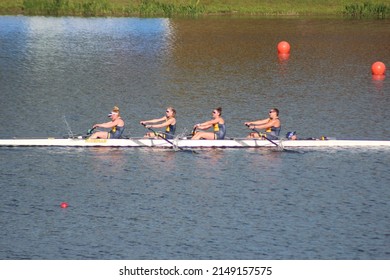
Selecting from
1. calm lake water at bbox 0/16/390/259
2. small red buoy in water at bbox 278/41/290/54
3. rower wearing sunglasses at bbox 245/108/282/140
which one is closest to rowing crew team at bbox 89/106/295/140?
rower wearing sunglasses at bbox 245/108/282/140

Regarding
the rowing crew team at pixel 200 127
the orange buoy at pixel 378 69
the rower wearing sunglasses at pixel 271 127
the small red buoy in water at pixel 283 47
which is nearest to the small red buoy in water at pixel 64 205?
the rowing crew team at pixel 200 127

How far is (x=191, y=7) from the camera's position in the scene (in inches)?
4035

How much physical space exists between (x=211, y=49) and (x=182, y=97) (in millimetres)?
20467

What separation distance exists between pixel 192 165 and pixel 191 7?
190ft

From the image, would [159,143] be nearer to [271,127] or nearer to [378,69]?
[271,127]

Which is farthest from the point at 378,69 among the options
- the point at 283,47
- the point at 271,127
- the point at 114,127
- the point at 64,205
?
the point at 64,205

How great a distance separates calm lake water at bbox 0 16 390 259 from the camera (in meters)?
36.6

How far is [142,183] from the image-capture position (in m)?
43.5

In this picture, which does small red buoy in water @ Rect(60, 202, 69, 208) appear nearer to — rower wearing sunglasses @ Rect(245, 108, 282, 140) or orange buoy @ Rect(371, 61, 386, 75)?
rower wearing sunglasses @ Rect(245, 108, 282, 140)

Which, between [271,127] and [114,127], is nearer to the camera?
[114,127]

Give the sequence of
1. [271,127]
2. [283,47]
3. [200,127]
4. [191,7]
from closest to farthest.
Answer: [200,127]
[271,127]
[283,47]
[191,7]

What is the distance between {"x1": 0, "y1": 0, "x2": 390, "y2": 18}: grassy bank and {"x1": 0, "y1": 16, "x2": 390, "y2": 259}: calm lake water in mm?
19549

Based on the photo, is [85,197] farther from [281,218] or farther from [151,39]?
[151,39]

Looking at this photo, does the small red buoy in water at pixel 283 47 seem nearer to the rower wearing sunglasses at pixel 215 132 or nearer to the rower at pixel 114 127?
the rower wearing sunglasses at pixel 215 132
